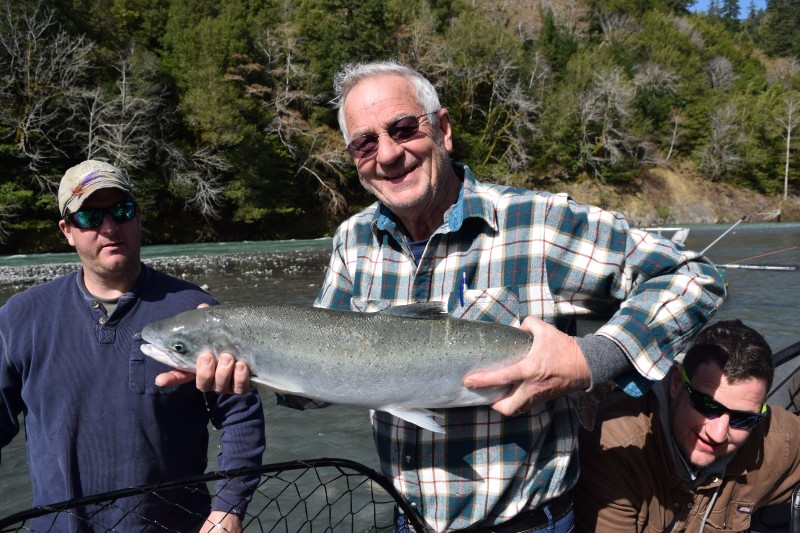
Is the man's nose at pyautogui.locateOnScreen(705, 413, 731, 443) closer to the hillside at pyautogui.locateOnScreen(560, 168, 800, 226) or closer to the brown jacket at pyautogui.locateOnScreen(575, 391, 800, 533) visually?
the brown jacket at pyautogui.locateOnScreen(575, 391, 800, 533)

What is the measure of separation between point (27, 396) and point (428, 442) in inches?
77.4

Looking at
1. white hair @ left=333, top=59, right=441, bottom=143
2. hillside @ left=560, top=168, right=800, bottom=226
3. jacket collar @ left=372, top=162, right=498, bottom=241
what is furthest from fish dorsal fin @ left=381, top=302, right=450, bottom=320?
hillside @ left=560, top=168, right=800, bottom=226

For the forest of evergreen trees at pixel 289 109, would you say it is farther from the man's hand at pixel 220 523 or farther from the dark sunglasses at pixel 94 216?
the man's hand at pixel 220 523

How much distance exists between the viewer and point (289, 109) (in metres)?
44.0

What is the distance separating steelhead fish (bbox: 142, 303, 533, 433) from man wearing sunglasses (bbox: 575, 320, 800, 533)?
1061 millimetres

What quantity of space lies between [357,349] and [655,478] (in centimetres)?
172

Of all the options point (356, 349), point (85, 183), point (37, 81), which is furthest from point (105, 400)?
point (37, 81)

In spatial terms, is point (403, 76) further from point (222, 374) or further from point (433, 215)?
point (222, 374)

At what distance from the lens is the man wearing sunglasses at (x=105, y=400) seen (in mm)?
2793

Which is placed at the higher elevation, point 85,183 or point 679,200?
point 85,183

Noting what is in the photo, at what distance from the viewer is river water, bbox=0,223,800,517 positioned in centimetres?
664

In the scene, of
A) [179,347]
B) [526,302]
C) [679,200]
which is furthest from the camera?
[679,200]

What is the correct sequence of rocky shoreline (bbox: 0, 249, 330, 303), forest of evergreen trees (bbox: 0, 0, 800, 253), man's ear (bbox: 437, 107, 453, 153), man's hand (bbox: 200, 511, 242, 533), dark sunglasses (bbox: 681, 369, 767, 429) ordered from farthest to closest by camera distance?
1. forest of evergreen trees (bbox: 0, 0, 800, 253)
2. rocky shoreline (bbox: 0, 249, 330, 303)
3. dark sunglasses (bbox: 681, 369, 767, 429)
4. man's hand (bbox: 200, 511, 242, 533)
5. man's ear (bbox: 437, 107, 453, 153)

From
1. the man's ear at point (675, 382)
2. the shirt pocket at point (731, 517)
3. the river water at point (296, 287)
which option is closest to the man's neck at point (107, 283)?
the man's ear at point (675, 382)
